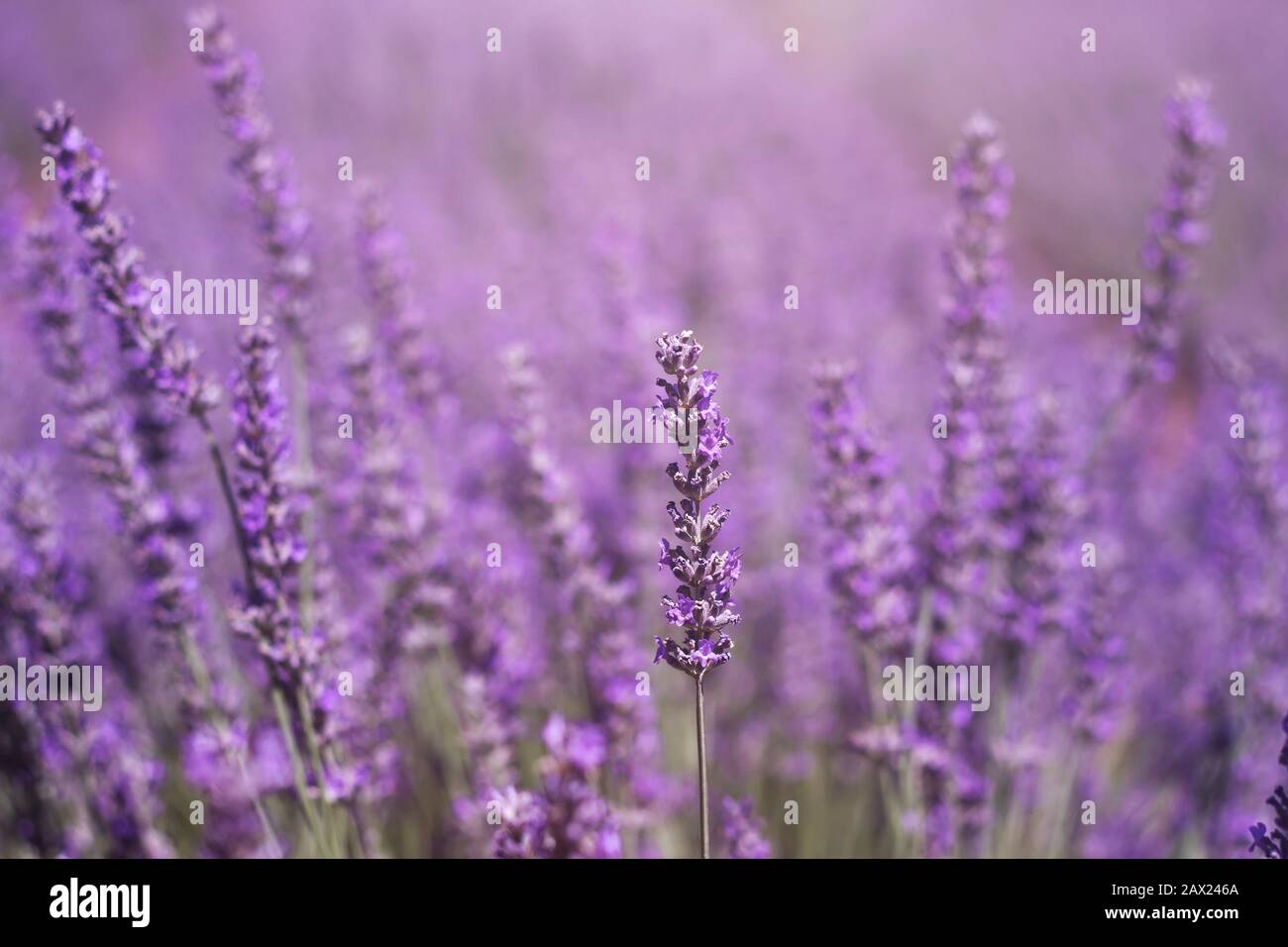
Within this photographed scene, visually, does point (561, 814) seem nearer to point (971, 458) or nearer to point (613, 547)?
point (971, 458)

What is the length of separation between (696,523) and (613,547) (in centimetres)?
173

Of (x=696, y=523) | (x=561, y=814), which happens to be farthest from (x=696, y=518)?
(x=561, y=814)

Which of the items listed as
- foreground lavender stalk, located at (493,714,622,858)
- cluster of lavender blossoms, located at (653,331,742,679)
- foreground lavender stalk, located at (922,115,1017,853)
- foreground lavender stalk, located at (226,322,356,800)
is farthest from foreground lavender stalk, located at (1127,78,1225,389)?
foreground lavender stalk, located at (226,322,356,800)

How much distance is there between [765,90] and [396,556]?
7935 millimetres

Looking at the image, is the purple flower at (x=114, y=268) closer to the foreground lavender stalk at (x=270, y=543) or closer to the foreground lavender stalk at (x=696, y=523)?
the foreground lavender stalk at (x=270, y=543)

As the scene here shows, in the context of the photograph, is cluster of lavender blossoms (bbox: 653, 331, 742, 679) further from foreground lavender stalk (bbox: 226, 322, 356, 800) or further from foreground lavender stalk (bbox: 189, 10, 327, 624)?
foreground lavender stalk (bbox: 189, 10, 327, 624)

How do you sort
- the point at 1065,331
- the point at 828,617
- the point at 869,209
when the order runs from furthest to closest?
the point at 869,209 → the point at 1065,331 → the point at 828,617

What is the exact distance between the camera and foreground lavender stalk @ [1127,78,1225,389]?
7.59 feet

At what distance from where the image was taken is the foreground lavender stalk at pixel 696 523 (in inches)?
55.6

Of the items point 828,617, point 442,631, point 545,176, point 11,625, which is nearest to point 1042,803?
point 828,617

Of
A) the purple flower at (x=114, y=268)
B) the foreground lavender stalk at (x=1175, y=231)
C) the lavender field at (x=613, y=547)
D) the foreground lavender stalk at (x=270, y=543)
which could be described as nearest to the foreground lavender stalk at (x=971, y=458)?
the lavender field at (x=613, y=547)

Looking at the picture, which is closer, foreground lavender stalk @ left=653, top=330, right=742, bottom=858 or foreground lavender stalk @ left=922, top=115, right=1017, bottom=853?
foreground lavender stalk @ left=653, top=330, right=742, bottom=858

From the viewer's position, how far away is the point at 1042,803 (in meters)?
2.74
